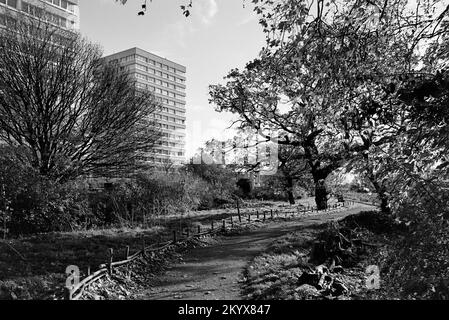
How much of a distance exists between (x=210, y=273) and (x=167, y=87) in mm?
104724

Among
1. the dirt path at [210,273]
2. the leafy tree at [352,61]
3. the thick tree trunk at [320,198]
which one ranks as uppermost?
the leafy tree at [352,61]

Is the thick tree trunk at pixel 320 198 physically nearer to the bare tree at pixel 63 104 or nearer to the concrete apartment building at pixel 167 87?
the bare tree at pixel 63 104

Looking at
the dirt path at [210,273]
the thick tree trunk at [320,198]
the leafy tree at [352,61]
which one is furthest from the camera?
the thick tree trunk at [320,198]

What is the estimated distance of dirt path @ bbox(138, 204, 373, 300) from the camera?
8.22 metres

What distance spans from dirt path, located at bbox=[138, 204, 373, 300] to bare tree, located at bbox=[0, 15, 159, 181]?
922cm

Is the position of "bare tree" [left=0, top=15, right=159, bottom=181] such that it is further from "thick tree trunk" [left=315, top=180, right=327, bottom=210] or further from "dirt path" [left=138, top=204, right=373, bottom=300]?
"thick tree trunk" [left=315, top=180, right=327, bottom=210]

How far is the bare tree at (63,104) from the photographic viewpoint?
18.7 meters

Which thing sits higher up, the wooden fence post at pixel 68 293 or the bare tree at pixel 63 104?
the bare tree at pixel 63 104

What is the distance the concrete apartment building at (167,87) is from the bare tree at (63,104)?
74.1 meters

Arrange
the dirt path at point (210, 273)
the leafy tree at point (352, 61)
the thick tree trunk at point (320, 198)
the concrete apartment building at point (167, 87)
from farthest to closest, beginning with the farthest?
the concrete apartment building at point (167, 87) < the thick tree trunk at point (320, 198) < the dirt path at point (210, 273) < the leafy tree at point (352, 61)

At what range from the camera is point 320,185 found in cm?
2477

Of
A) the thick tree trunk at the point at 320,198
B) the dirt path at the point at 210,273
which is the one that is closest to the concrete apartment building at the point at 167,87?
the thick tree trunk at the point at 320,198
